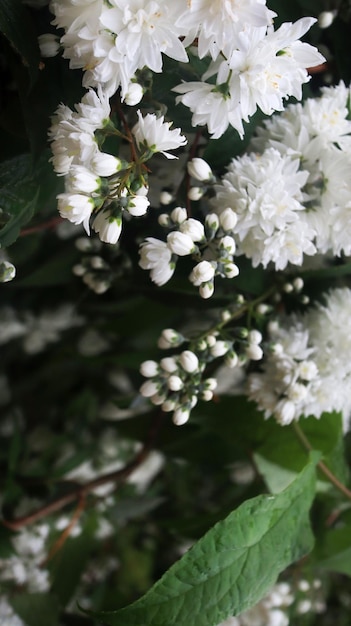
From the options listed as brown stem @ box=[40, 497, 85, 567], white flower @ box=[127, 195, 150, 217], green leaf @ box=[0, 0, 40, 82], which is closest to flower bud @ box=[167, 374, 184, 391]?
white flower @ box=[127, 195, 150, 217]

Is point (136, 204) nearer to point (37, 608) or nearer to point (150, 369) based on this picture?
point (150, 369)

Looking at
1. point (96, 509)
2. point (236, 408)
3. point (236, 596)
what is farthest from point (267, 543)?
point (96, 509)

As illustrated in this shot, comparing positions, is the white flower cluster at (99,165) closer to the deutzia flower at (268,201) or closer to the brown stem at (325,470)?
the deutzia flower at (268,201)

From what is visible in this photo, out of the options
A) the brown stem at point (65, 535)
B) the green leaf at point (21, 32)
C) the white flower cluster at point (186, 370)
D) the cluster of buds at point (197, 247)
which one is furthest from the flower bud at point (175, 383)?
the brown stem at point (65, 535)

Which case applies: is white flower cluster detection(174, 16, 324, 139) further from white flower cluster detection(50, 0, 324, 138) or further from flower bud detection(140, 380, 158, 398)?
flower bud detection(140, 380, 158, 398)

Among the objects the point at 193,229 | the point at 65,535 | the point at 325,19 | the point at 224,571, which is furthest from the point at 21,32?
the point at 65,535

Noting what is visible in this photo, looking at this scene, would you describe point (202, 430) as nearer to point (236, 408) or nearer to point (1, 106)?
point (236, 408)

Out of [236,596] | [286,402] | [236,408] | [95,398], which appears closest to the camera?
[236,596]
